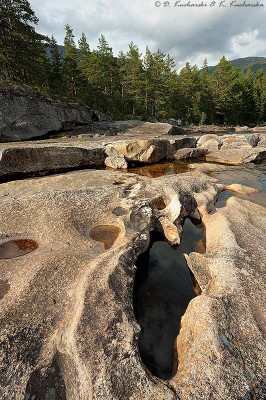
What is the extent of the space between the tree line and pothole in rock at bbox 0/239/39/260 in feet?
122

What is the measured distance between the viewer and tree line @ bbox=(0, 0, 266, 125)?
4406 centimetres

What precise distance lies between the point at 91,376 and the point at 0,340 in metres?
2.62

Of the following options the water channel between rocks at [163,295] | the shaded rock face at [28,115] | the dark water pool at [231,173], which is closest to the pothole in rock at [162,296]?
the water channel between rocks at [163,295]

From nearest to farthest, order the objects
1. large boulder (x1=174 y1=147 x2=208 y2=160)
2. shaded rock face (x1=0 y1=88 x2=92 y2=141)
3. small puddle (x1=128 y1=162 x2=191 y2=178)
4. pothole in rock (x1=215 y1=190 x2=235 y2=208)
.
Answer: pothole in rock (x1=215 y1=190 x2=235 y2=208) < small puddle (x1=128 y1=162 x2=191 y2=178) < shaded rock face (x1=0 y1=88 x2=92 y2=141) < large boulder (x1=174 y1=147 x2=208 y2=160)

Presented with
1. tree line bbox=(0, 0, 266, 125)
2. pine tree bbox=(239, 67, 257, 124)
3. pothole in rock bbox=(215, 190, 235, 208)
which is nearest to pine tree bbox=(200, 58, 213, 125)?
tree line bbox=(0, 0, 266, 125)

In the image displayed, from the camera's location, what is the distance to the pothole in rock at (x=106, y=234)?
37.0ft

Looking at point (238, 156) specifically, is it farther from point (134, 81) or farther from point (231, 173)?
point (134, 81)

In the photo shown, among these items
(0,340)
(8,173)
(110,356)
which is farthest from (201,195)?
(8,173)

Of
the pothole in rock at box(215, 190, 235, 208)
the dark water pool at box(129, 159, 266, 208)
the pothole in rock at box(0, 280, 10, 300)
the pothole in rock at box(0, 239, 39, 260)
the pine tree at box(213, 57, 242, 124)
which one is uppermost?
the pine tree at box(213, 57, 242, 124)

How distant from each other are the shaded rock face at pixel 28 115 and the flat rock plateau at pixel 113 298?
21.0 m

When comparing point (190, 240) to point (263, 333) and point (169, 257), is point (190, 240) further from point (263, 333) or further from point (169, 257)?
point (263, 333)

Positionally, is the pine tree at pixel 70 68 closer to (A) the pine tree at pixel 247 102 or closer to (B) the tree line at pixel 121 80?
(B) the tree line at pixel 121 80

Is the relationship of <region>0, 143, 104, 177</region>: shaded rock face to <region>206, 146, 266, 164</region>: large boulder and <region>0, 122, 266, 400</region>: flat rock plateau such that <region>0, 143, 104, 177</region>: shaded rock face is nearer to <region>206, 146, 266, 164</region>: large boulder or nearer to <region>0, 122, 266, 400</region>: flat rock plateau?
<region>0, 122, 266, 400</region>: flat rock plateau

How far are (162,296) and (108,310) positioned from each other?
3.78 metres
